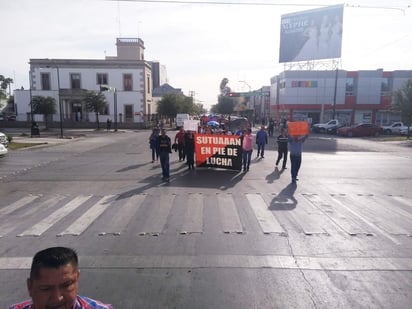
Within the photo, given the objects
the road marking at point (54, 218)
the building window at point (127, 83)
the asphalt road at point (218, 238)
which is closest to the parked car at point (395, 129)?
the asphalt road at point (218, 238)

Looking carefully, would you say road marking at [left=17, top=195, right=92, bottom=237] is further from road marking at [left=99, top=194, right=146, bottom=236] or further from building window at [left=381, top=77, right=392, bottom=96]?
building window at [left=381, top=77, right=392, bottom=96]

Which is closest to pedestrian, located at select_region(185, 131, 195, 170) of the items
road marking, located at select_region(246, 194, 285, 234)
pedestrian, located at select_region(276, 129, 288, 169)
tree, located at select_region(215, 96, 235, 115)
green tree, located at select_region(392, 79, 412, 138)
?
pedestrian, located at select_region(276, 129, 288, 169)

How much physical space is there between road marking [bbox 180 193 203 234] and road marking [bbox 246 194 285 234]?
128cm

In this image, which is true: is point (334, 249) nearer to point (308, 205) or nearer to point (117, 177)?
point (308, 205)

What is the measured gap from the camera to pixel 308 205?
26.4 feet

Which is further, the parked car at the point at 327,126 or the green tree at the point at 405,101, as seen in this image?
the parked car at the point at 327,126

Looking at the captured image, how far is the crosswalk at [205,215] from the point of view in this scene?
616 cm

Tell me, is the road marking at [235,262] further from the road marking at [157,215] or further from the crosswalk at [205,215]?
the road marking at [157,215]

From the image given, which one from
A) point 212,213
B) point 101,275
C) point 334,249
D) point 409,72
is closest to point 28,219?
point 101,275

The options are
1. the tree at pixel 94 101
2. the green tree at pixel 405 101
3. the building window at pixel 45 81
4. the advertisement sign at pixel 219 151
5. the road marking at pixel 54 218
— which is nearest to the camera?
the road marking at pixel 54 218

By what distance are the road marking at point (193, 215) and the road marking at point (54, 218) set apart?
2753mm

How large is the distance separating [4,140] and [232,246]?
18.1m

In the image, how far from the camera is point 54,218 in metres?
6.88

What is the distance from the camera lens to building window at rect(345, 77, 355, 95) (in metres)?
49.8
